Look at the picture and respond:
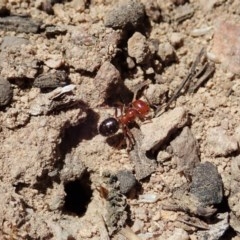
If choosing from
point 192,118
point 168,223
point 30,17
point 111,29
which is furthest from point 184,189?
point 30,17

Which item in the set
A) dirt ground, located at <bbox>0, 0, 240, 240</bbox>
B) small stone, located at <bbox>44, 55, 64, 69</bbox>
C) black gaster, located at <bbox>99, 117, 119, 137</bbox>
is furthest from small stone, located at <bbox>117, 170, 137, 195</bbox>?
small stone, located at <bbox>44, 55, 64, 69</bbox>

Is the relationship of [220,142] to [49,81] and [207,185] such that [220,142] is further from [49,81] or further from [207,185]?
[49,81]

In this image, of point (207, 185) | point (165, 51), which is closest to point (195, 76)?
point (165, 51)

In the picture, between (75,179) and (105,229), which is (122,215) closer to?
(105,229)

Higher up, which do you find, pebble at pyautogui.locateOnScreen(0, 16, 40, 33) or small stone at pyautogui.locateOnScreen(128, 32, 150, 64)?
pebble at pyautogui.locateOnScreen(0, 16, 40, 33)

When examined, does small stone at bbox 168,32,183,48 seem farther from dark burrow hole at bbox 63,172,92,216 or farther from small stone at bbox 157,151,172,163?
dark burrow hole at bbox 63,172,92,216

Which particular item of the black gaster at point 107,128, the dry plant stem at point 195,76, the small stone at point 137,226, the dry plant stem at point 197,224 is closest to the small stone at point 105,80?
the black gaster at point 107,128

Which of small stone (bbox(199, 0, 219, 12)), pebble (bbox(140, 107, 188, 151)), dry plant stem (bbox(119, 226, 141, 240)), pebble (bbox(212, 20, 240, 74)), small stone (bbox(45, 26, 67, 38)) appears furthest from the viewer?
small stone (bbox(199, 0, 219, 12))

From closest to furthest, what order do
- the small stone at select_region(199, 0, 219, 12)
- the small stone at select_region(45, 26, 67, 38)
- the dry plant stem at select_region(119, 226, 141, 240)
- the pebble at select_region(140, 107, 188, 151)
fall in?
1. the dry plant stem at select_region(119, 226, 141, 240)
2. the pebble at select_region(140, 107, 188, 151)
3. the small stone at select_region(45, 26, 67, 38)
4. the small stone at select_region(199, 0, 219, 12)

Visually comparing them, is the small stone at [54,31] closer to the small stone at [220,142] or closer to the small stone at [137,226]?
the small stone at [220,142]

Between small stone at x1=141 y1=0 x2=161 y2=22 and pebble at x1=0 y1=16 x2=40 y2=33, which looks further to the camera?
small stone at x1=141 y1=0 x2=161 y2=22
